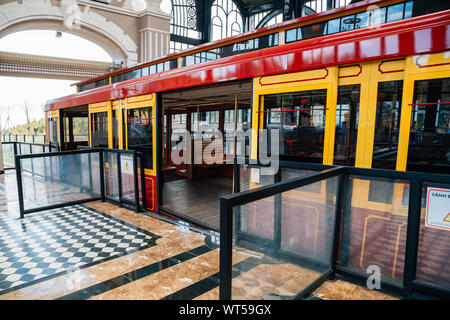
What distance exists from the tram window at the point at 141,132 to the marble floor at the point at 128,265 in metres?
1.14

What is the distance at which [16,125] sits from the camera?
25406 mm

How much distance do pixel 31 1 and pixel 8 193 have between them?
724cm

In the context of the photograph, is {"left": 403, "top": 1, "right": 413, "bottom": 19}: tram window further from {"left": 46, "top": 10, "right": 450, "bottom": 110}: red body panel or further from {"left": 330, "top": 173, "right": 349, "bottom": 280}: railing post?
{"left": 330, "top": 173, "right": 349, "bottom": 280}: railing post

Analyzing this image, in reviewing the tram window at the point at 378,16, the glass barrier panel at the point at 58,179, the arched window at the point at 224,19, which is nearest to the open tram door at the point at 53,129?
the glass barrier panel at the point at 58,179

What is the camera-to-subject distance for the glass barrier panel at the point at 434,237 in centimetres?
209

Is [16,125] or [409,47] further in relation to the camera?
[16,125]

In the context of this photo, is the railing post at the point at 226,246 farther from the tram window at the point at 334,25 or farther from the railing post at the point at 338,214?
the tram window at the point at 334,25

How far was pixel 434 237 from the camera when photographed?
7.09 ft

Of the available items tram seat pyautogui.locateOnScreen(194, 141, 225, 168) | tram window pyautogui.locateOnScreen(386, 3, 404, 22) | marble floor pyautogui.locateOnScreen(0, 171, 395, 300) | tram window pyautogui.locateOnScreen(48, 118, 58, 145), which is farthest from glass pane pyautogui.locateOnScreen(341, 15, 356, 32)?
tram window pyautogui.locateOnScreen(48, 118, 58, 145)

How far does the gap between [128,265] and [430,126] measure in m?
3.16

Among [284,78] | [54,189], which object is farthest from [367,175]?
[54,189]

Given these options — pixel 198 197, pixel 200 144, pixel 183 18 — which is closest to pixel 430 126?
pixel 198 197

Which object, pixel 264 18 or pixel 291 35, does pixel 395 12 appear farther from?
pixel 264 18

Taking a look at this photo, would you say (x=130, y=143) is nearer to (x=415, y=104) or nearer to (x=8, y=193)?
(x=8, y=193)
